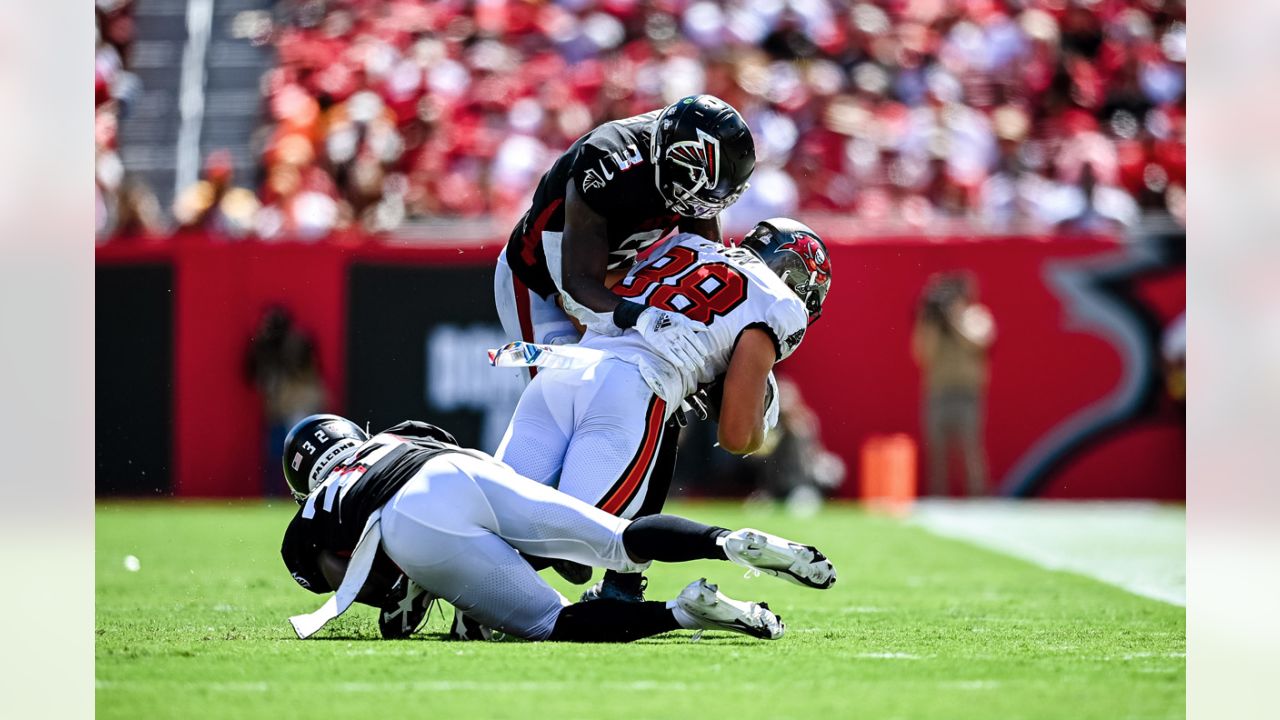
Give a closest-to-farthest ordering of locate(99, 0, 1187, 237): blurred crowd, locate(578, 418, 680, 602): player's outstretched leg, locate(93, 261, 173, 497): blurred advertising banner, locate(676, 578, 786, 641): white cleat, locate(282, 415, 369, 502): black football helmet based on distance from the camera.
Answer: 1. locate(676, 578, 786, 641): white cleat
2. locate(282, 415, 369, 502): black football helmet
3. locate(578, 418, 680, 602): player's outstretched leg
4. locate(93, 261, 173, 497): blurred advertising banner
5. locate(99, 0, 1187, 237): blurred crowd

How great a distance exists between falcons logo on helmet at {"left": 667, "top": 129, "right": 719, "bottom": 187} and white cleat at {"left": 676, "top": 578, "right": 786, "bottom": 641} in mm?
1489

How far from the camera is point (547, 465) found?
575 centimetres

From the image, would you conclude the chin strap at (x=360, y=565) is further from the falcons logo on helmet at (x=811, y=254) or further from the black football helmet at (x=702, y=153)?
the falcons logo on helmet at (x=811, y=254)

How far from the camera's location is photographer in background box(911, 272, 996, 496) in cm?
1349

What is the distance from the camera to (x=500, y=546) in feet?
16.9

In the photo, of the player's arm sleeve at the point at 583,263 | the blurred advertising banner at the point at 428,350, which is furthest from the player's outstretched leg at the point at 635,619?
the blurred advertising banner at the point at 428,350

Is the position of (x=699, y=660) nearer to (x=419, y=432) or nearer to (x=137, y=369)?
(x=419, y=432)

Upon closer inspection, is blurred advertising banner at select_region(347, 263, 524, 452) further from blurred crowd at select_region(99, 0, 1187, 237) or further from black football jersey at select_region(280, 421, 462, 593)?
black football jersey at select_region(280, 421, 462, 593)

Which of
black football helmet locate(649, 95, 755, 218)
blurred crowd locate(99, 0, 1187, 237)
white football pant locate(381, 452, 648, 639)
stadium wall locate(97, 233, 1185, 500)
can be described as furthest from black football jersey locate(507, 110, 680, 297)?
blurred crowd locate(99, 0, 1187, 237)

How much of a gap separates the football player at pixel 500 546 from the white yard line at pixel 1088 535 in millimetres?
2674

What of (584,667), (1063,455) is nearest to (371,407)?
(1063,455)

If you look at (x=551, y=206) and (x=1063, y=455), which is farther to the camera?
(x=1063, y=455)

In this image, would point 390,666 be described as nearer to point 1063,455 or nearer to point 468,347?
point 468,347
